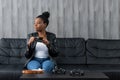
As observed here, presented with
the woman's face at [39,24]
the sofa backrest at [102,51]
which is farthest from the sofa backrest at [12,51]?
the sofa backrest at [102,51]

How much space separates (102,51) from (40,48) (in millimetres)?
1107

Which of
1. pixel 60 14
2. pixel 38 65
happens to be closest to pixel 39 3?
pixel 60 14

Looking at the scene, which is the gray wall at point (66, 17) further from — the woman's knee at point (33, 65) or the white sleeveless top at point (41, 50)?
the woman's knee at point (33, 65)

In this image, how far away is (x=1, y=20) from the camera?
185 inches

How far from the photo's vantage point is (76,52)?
4.38 metres

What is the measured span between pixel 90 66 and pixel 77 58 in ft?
1.00

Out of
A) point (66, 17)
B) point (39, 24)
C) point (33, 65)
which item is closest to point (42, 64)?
point (33, 65)

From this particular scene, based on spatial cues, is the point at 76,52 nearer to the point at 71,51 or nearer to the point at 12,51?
the point at 71,51

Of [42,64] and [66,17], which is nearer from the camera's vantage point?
[42,64]

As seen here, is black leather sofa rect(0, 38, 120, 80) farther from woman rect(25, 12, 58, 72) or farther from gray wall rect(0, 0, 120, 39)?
woman rect(25, 12, 58, 72)

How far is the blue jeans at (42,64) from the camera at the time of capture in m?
3.63

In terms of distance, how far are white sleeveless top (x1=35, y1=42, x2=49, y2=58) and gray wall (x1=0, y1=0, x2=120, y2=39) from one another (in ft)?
3.06

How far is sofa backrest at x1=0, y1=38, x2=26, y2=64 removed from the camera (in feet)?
14.1

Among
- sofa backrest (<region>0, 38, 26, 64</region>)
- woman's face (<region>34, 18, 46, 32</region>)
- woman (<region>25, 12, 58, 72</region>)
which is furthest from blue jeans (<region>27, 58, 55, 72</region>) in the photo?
sofa backrest (<region>0, 38, 26, 64</region>)
